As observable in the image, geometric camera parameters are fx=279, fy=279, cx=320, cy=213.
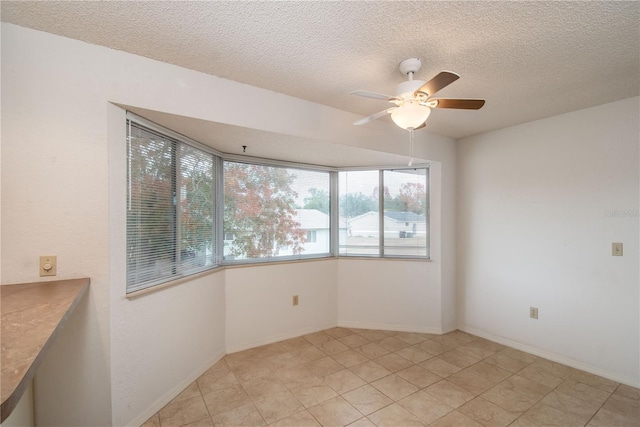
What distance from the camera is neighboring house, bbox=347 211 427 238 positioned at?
3.54 m

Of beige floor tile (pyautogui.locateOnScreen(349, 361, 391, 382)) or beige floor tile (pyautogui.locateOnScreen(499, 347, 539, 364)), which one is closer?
beige floor tile (pyautogui.locateOnScreen(349, 361, 391, 382))

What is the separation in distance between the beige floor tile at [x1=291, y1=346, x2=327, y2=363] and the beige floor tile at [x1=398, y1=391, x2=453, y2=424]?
936 millimetres

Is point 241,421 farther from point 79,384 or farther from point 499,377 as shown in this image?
point 499,377

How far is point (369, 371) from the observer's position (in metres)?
2.52

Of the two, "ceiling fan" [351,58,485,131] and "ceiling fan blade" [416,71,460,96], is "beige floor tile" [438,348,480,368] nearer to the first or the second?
"ceiling fan" [351,58,485,131]

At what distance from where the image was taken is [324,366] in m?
2.60

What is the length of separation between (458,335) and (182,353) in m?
2.97

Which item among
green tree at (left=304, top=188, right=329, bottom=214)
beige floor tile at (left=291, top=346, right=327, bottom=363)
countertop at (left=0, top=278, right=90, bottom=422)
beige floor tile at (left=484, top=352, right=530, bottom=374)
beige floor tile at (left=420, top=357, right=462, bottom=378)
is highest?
A: green tree at (left=304, top=188, right=329, bottom=214)

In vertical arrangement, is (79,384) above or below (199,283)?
below

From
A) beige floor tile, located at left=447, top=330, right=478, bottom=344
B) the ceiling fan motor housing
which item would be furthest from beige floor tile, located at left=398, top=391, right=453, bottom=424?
the ceiling fan motor housing

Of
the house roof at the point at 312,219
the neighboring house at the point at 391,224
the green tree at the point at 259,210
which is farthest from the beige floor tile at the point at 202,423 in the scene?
the neighboring house at the point at 391,224

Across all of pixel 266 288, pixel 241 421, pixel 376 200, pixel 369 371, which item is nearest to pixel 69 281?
pixel 241 421

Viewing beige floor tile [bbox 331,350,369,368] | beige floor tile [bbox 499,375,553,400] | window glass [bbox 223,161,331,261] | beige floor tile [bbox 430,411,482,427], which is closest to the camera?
beige floor tile [bbox 430,411,482,427]

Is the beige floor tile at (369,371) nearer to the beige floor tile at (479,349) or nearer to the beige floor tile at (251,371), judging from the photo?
the beige floor tile at (251,371)
